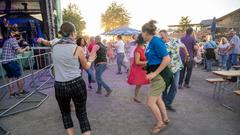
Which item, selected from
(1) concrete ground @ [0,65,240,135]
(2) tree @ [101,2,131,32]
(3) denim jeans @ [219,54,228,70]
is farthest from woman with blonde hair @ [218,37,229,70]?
(2) tree @ [101,2,131,32]

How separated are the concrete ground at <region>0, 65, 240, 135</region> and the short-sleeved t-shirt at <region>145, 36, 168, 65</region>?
4.26 ft

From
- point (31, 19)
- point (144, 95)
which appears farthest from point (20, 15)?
point (144, 95)

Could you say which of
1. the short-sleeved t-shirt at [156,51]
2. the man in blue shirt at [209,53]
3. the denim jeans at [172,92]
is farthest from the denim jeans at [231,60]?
the short-sleeved t-shirt at [156,51]

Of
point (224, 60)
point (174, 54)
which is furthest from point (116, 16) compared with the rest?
point (174, 54)

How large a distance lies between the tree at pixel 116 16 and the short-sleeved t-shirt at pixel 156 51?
45.3 m

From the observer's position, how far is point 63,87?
310 cm

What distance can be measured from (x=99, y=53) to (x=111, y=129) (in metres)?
2.80

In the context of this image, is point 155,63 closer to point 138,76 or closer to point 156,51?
point 156,51

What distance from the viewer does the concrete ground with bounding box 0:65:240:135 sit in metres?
4.14

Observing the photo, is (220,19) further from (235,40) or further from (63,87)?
(63,87)

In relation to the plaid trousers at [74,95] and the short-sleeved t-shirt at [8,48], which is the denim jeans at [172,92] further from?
the short-sleeved t-shirt at [8,48]

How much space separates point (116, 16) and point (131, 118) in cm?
4557

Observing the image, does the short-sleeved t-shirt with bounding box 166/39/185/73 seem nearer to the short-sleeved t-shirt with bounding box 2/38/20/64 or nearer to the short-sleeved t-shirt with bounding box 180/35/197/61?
the short-sleeved t-shirt with bounding box 180/35/197/61

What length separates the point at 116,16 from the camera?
48656 millimetres
